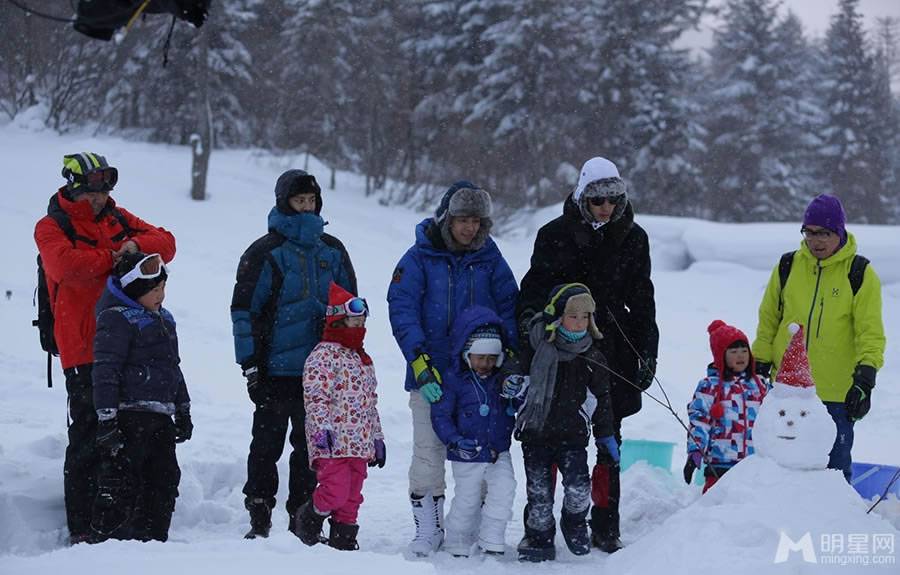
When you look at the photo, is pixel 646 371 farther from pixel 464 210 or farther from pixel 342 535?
pixel 342 535

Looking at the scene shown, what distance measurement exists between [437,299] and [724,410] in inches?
67.9

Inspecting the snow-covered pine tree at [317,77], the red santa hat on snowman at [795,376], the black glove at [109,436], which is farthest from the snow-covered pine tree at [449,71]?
the red santa hat on snowman at [795,376]

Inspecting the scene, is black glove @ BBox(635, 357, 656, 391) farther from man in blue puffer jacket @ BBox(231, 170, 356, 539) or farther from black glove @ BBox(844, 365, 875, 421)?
man in blue puffer jacket @ BBox(231, 170, 356, 539)

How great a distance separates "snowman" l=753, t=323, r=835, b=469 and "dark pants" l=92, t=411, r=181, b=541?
2.81 m

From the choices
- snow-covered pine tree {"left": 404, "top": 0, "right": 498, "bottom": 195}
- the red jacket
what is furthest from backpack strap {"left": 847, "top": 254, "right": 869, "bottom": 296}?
snow-covered pine tree {"left": 404, "top": 0, "right": 498, "bottom": 195}

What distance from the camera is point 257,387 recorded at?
16.5 ft

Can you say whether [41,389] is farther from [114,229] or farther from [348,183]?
[348,183]

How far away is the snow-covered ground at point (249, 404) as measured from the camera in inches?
149

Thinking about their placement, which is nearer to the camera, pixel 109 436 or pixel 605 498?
pixel 109 436

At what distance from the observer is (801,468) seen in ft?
13.3

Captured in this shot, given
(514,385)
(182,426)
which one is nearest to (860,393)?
(514,385)

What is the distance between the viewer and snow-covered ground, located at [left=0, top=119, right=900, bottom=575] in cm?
378

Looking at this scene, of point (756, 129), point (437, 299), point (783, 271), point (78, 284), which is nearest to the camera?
point (78, 284)

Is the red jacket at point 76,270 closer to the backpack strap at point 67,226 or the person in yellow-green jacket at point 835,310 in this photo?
the backpack strap at point 67,226
